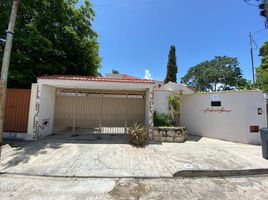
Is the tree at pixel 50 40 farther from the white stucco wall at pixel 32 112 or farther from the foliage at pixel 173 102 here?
the foliage at pixel 173 102

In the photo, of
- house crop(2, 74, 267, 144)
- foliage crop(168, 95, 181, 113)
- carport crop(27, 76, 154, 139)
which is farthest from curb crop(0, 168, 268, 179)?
foliage crop(168, 95, 181, 113)

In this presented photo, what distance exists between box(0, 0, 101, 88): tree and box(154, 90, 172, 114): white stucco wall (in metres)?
6.17

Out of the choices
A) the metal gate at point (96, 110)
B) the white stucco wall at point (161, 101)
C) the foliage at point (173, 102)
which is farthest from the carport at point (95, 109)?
the foliage at point (173, 102)

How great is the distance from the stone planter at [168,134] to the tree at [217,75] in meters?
31.5

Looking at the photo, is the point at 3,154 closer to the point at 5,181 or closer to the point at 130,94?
the point at 5,181

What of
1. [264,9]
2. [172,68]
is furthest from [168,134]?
[172,68]

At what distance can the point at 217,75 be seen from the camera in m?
36.3

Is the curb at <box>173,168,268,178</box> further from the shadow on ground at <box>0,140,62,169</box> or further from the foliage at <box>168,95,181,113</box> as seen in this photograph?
the foliage at <box>168,95,181,113</box>

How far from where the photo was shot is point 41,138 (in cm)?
832

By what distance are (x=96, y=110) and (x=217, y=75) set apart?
33.4 m

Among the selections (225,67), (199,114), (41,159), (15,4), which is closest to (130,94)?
(199,114)

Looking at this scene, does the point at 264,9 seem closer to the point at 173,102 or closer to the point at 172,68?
the point at 173,102

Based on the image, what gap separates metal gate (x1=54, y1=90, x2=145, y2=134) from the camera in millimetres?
10180

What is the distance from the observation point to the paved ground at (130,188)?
3580 millimetres
